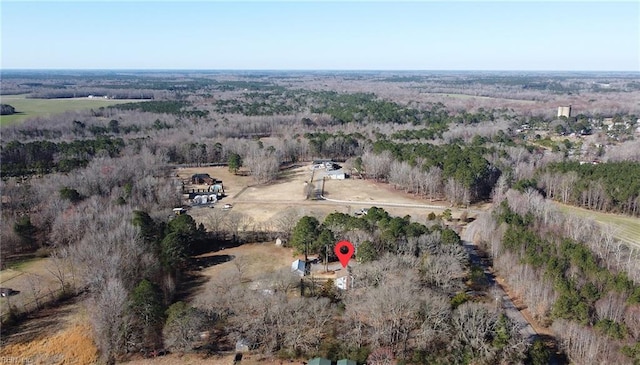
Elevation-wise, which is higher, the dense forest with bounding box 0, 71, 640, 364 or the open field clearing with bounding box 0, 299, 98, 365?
the dense forest with bounding box 0, 71, 640, 364

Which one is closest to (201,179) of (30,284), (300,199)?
(300,199)

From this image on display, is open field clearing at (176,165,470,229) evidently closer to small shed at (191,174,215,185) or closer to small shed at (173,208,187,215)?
small shed at (173,208,187,215)

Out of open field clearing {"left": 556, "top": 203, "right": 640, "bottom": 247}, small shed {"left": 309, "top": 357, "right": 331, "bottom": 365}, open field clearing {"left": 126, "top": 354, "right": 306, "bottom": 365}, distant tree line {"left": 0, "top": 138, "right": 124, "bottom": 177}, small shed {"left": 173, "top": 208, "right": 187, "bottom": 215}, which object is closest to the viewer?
small shed {"left": 309, "top": 357, "right": 331, "bottom": 365}

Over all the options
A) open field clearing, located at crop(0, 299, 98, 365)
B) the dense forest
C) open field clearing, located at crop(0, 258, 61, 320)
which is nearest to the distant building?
the dense forest

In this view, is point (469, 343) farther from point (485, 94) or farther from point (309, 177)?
point (485, 94)

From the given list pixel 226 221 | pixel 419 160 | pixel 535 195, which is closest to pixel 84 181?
pixel 226 221

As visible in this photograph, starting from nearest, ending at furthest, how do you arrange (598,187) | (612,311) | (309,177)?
(612,311)
(598,187)
(309,177)

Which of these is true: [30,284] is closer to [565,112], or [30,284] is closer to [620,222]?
[620,222]
